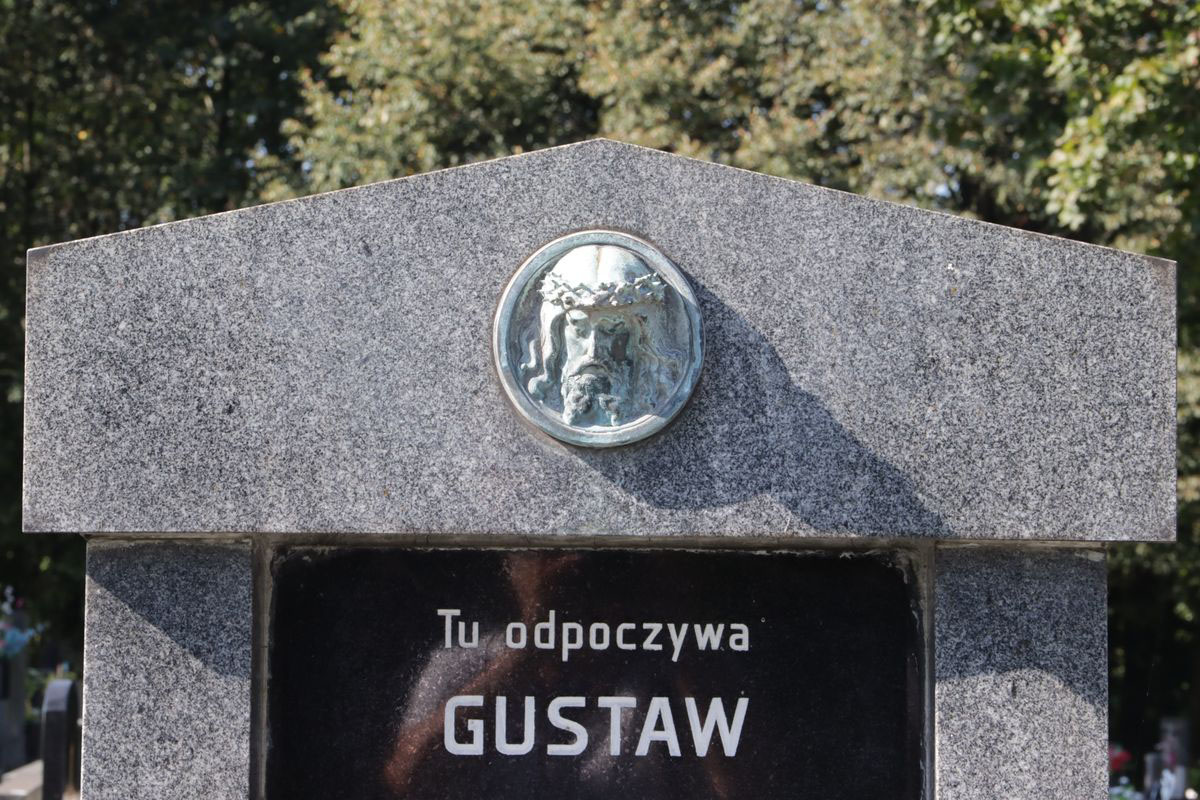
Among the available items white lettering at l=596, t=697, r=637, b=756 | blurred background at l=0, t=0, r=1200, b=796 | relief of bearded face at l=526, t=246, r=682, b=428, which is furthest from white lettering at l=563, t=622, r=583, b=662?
blurred background at l=0, t=0, r=1200, b=796

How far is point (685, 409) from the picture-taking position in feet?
10.1

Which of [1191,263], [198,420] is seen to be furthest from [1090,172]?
[198,420]

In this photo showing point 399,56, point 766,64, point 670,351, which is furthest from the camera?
point 766,64

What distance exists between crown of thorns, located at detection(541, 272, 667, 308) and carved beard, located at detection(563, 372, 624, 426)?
0.51ft

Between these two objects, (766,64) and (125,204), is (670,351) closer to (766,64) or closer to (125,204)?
(766,64)

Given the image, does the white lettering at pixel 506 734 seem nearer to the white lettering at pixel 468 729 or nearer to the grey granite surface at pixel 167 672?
the white lettering at pixel 468 729

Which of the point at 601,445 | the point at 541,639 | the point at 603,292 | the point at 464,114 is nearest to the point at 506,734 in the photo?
the point at 541,639

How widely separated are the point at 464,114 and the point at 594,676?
926 centimetres

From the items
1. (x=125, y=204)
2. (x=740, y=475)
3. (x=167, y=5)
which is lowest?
(x=740, y=475)

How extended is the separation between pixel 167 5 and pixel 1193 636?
12944 millimetres

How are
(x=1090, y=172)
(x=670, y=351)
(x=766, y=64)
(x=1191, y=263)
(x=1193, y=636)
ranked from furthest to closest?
(x=1193, y=636), (x=766, y=64), (x=1191, y=263), (x=1090, y=172), (x=670, y=351)

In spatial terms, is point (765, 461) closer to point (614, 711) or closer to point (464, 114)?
point (614, 711)

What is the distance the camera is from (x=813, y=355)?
121 inches

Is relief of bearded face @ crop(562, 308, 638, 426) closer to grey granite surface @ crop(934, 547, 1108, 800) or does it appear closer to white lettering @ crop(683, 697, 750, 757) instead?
white lettering @ crop(683, 697, 750, 757)
